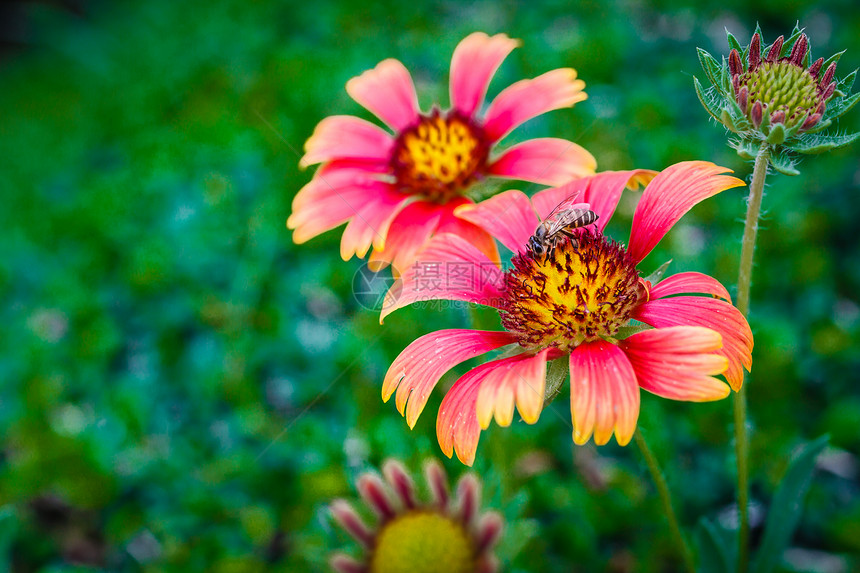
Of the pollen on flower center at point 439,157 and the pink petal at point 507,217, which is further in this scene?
the pollen on flower center at point 439,157

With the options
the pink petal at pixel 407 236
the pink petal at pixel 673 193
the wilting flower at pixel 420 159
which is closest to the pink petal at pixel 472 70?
the wilting flower at pixel 420 159

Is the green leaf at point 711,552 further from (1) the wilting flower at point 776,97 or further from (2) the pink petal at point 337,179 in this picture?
(2) the pink petal at point 337,179

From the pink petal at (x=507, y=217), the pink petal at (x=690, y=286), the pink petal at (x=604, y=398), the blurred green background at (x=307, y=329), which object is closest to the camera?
the pink petal at (x=604, y=398)

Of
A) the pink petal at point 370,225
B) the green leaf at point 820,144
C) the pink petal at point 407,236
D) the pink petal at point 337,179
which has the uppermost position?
the pink petal at point 337,179

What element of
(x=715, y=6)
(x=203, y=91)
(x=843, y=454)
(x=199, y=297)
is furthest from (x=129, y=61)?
(x=843, y=454)

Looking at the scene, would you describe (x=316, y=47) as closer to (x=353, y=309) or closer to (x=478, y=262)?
(x=353, y=309)

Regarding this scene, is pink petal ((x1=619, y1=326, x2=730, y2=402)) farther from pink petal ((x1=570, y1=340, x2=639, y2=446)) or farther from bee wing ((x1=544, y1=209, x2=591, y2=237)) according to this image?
bee wing ((x1=544, y1=209, x2=591, y2=237))

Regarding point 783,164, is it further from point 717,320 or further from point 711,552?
point 711,552

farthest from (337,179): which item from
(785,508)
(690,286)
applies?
(785,508)
